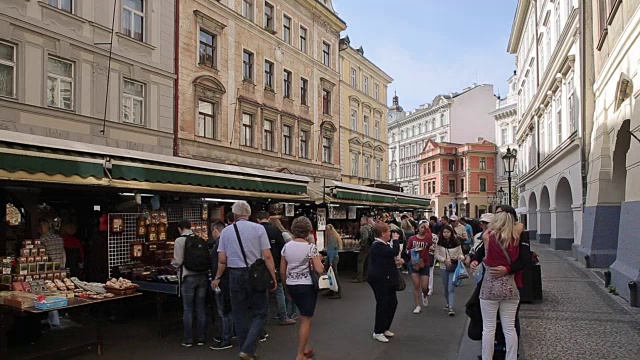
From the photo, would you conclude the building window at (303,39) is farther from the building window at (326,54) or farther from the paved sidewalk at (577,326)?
the paved sidewalk at (577,326)

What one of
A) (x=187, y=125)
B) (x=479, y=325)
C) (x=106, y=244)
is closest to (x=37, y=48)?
(x=187, y=125)

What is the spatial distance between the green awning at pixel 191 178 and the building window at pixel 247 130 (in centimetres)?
1261

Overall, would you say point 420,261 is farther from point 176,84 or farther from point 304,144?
point 304,144

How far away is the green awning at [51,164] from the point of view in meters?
6.38

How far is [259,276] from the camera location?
6727 mm

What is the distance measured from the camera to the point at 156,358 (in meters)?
7.03

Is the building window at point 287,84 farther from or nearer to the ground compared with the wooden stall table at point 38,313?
farther from the ground

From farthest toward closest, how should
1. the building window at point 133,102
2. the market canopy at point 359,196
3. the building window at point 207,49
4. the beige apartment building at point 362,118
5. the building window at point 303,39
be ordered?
1. the beige apartment building at point 362,118
2. the building window at point 303,39
3. the building window at point 207,49
4. the building window at point 133,102
5. the market canopy at point 359,196

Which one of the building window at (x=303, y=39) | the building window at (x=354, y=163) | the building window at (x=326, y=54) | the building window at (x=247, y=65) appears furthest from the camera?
the building window at (x=354, y=163)

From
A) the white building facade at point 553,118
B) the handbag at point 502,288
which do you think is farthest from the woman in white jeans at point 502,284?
the white building facade at point 553,118

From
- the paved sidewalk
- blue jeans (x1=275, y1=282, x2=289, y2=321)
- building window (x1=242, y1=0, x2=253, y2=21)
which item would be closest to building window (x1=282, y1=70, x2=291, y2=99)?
building window (x1=242, y1=0, x2=253, y2=21)

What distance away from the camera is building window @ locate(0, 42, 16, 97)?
47.3 ft

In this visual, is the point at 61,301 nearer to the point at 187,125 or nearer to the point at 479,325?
the point at 479,325

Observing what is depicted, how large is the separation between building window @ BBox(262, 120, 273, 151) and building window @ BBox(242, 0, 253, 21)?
500 centimetres
